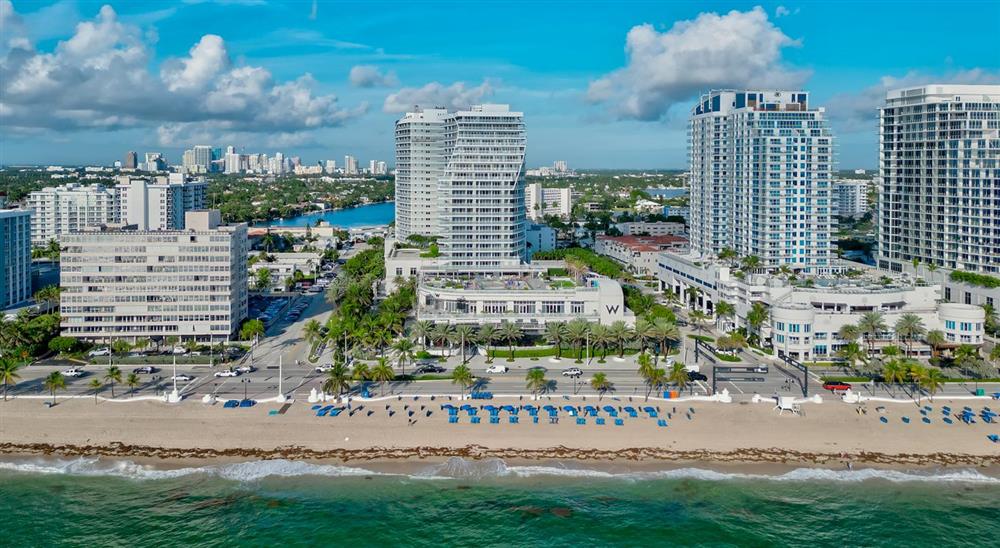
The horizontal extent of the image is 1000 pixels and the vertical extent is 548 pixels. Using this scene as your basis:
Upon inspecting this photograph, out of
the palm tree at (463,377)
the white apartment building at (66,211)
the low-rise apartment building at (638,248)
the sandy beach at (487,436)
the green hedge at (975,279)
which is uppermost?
the white apartment building at (66,211)

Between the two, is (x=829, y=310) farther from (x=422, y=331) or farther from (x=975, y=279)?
(x=422, y=331)

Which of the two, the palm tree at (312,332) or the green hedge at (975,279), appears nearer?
the palm tree at (312,332)

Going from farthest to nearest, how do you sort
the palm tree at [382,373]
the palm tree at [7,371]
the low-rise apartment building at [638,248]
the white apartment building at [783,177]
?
1. the low-rise apartment building at [638,248]
2. the white apartment building at [783,177]
3. the palm tree at [382,373]
4. the palm tree at [7,371]

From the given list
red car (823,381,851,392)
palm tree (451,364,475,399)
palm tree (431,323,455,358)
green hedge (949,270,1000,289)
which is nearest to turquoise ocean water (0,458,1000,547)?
palm tree (451,364,475,399)

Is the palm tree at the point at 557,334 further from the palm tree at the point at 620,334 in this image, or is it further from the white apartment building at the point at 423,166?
the white apartment building at the point at 423,166

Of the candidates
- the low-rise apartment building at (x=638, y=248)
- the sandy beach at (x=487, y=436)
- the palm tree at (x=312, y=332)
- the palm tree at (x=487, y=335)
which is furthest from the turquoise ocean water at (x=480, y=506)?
the low-rise apartment building at (x=638, y=248)

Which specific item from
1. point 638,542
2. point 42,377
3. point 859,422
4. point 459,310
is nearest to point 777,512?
point 638,542

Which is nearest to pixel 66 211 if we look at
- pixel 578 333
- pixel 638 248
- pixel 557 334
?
pixel 638 248
